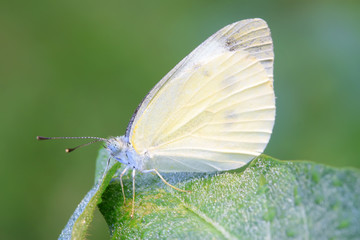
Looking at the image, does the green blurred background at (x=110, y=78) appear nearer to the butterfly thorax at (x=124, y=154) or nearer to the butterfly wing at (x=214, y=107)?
the butterfly wing at (x=214, y=107)

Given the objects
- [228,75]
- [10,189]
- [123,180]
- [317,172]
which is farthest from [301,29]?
[10,189]

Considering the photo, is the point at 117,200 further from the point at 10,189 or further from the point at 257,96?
the point at 10,189

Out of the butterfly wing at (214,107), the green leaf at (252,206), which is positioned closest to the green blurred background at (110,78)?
the butterfly wing at (214,107)

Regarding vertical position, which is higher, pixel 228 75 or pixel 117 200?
pixel 228 75

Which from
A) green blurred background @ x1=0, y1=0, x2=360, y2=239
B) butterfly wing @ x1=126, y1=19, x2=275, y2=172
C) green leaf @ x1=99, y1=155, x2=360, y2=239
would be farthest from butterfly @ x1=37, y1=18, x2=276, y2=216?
green blurred background @ x1=0, y1=0, x2=360, y2=239

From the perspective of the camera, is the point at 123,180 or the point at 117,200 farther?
the point at 123,180

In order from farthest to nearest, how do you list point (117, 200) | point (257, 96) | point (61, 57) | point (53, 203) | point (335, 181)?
point (61, 57) → point (53, 203) → point (257, 96) → point (117, 200) → point (335, 181)
